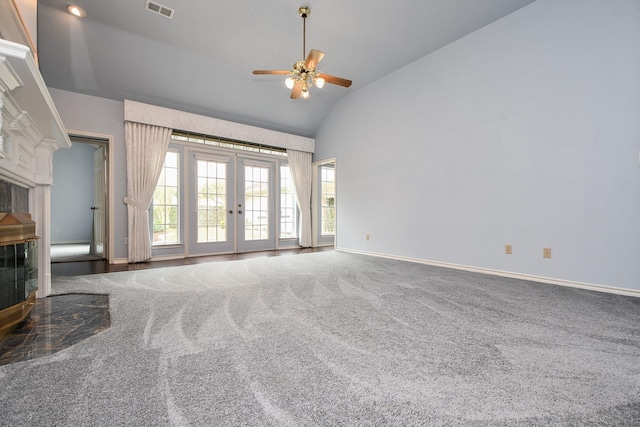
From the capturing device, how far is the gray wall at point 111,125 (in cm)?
421

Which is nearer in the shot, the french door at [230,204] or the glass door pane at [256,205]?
the french door at [230,204]

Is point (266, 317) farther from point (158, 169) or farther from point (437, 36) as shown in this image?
point (437, 36)

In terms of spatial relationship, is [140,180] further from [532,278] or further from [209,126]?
[532,278]

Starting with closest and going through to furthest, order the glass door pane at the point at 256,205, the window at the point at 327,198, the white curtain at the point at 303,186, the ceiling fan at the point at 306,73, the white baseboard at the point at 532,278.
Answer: the white baseboard at the point at 532,278, the ceiling fan at the point at 306,73, the glass door pane at the point at 256,205, the white curtain at the point at 303,186, the window at the point at 327,198

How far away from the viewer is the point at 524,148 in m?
3.37

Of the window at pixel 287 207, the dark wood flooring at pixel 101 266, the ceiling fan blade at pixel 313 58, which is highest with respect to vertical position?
the ceiling fan blade at pixel 313 58

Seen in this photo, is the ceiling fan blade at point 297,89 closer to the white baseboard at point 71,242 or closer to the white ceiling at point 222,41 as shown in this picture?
the white ceiling at point 222,41

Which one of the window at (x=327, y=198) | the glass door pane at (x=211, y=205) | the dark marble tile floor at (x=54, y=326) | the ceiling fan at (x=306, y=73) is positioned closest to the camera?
the dark marble tile floor at (x=54, y=326)

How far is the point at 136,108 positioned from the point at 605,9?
6.05 m

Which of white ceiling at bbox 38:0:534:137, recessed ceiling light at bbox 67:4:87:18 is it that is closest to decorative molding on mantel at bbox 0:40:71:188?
recessed ceiling light at bbox 67:4:87:18

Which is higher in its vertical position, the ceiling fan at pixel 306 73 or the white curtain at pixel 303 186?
the ceiling fan at pixel 306 73

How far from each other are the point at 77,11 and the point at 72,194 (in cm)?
529

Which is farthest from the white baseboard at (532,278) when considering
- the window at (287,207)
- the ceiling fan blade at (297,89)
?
the ceiling fan blade at (297,89)

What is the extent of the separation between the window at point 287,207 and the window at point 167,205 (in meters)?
2.17
